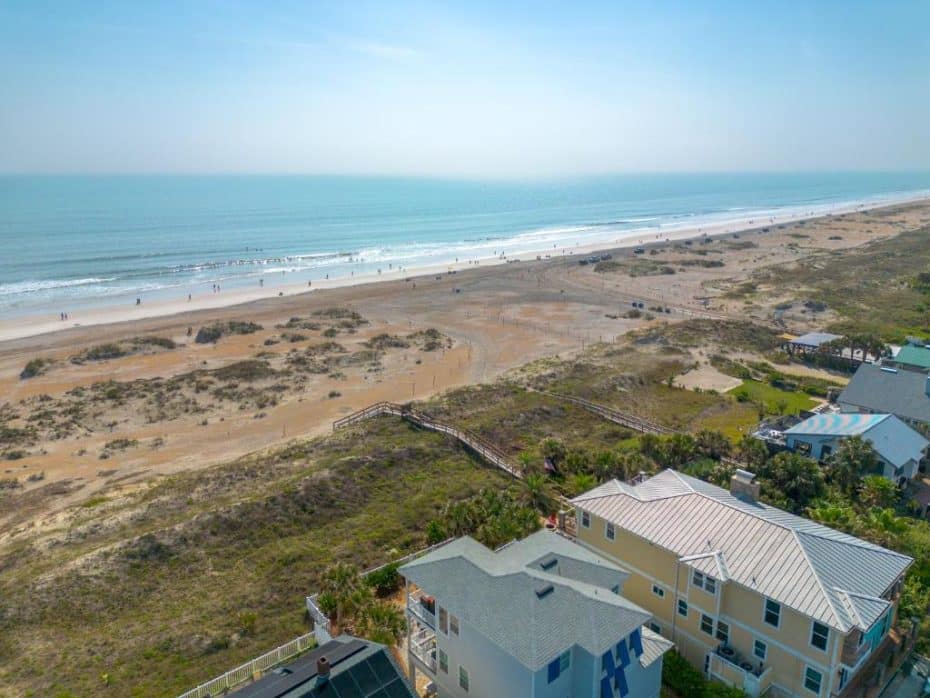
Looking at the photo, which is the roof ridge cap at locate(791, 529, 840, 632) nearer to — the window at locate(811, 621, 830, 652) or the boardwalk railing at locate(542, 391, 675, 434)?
the window at locate(811, 621, 830, 652)

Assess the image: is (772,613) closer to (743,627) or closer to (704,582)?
(743,627)

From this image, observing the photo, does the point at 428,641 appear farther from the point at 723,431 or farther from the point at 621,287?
the point at 621,287

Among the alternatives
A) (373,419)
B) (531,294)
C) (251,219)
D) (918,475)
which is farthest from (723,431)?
(251,219)

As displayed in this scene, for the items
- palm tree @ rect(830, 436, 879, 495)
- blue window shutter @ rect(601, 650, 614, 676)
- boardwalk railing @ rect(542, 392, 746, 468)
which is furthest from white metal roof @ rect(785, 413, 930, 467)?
blue window shutter @ rect(601, 650, 614, 676)

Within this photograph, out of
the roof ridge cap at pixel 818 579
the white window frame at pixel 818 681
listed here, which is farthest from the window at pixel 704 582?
the white window frame at pixel 818 681

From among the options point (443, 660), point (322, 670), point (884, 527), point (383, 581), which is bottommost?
point (383, 581)

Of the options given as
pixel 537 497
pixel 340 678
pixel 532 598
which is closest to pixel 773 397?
pixel 537 497

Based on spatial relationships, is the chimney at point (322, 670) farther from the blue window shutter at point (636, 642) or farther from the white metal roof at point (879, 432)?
the white metal roof at point (879, 432)
